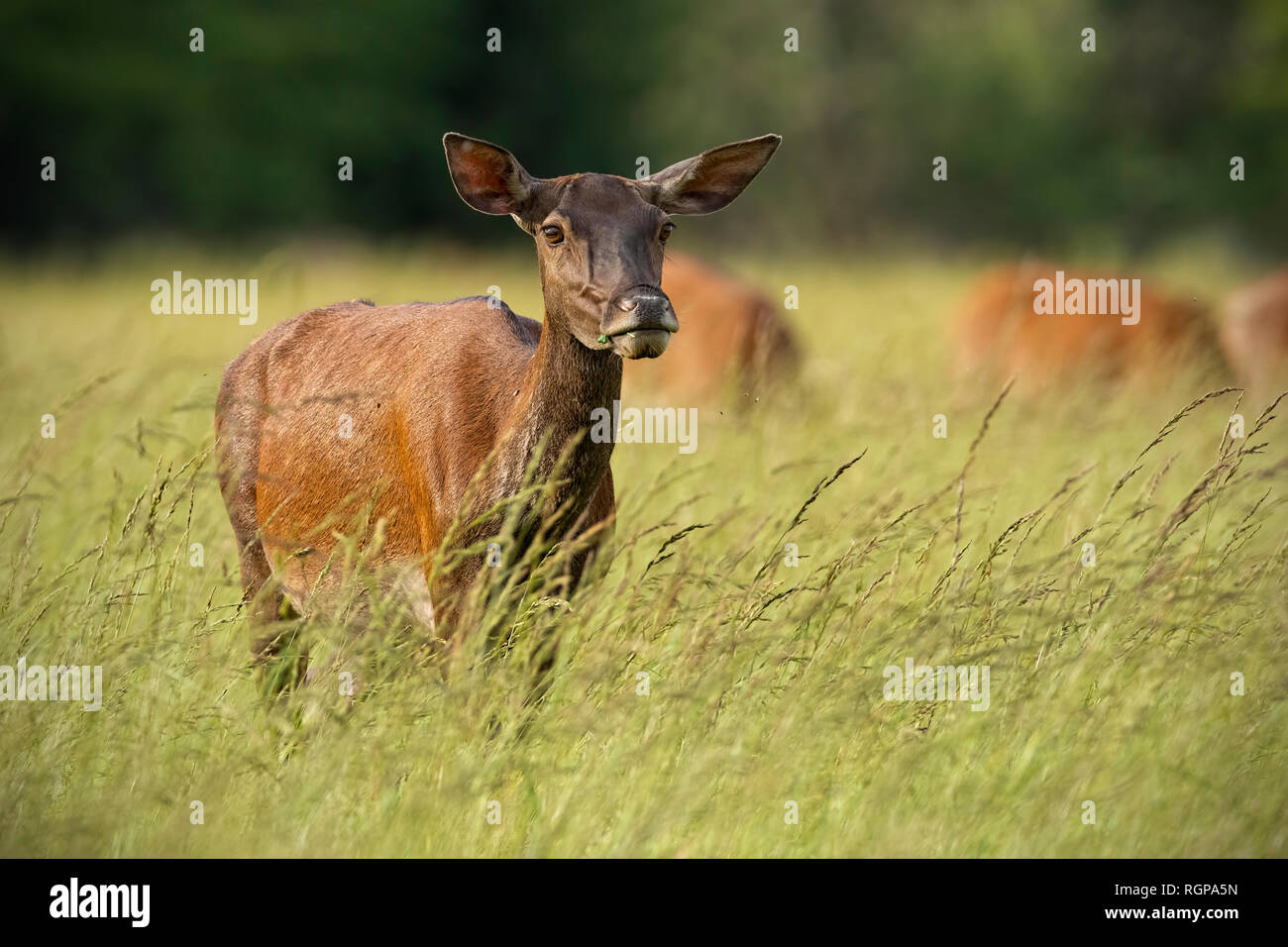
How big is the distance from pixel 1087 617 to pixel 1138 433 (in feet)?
14.9

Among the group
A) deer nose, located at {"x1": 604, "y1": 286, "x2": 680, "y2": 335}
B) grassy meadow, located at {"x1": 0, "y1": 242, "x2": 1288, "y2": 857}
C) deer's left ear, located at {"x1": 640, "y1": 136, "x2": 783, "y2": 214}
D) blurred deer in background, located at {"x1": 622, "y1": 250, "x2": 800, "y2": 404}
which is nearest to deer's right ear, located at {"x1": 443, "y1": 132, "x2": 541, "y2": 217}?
deer's left ear, located at {"x1": 640, "y1": 136, "x2": 783, "y2": 214}

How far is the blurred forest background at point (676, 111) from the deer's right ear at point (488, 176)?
21342 mm

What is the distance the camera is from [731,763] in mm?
3670

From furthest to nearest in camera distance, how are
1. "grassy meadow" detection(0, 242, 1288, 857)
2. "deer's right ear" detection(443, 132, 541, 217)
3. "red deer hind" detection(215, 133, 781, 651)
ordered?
"deer's right ear" detection(443, 132, 541, 217)
"red deer hind" detection(215, 133, 781, 651)
"grassy meadow" detection(0, 242, 1288, 857)

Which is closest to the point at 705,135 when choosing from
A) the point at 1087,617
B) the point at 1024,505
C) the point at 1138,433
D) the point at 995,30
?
the point at 995,30

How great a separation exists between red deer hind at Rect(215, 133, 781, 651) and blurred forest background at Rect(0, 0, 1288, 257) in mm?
20644

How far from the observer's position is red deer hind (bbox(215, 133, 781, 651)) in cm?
422

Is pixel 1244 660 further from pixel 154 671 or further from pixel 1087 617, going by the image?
pixel 154 671

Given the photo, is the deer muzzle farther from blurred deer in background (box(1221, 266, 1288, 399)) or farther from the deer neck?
blurred deer in background (box(1221, 266, 1288, 399))

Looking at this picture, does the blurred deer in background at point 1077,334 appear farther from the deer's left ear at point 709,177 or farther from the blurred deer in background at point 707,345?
the deer's left ear at point 709,177

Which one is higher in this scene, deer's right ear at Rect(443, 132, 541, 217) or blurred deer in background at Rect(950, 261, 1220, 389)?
blurred deer in background at Rect(950, 261, 1220, 389)

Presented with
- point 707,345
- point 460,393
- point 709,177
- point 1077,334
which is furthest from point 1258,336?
point 460,393

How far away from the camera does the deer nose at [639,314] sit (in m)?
3.93

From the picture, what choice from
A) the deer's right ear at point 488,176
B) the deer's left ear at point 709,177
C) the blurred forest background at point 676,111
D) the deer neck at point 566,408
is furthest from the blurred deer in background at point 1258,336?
the blurred forest background at point 676,111
